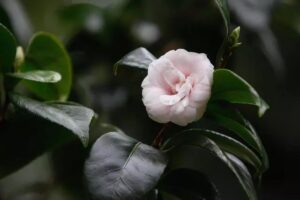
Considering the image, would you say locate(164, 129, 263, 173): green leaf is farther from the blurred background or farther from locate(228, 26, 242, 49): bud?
the blurred background

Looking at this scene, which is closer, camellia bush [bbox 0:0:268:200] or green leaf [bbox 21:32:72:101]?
camellia bush [bbox 0:0:268:200]

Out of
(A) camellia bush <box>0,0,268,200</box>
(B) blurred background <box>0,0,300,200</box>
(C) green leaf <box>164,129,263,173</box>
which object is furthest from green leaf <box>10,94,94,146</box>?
(B) blurred background <box>0,0,300,200</box>

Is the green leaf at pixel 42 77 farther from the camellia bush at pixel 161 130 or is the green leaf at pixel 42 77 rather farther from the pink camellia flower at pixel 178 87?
the pink camellia flower at pixel 178 87

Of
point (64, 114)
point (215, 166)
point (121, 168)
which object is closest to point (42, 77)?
point (64, 114)

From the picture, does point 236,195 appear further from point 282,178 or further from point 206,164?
point 282,178

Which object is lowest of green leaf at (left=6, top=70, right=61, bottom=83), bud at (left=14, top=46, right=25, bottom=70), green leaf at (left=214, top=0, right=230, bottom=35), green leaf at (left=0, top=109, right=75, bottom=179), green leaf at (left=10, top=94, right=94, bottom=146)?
green leaf at (left=0, top=109, right=75, bottom=179)

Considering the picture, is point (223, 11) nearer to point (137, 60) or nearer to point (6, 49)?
point (137, 60)

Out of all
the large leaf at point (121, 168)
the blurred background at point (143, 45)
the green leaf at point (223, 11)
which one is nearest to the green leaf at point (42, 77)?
the large leaf at point (121, 168)
